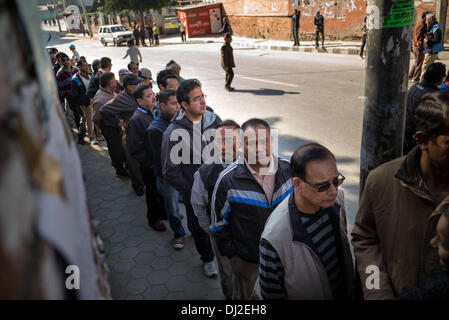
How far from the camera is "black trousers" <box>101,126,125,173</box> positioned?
217 inches

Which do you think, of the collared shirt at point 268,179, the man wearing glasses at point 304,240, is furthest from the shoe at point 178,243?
the man wearing glasses at point 304,240

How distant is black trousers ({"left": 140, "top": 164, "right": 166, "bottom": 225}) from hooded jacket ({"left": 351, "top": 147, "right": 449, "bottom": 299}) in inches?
109

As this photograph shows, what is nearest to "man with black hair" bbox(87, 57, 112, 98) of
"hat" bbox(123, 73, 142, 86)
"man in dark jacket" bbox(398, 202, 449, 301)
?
"hat" bbox(123, 73, 142, 86)

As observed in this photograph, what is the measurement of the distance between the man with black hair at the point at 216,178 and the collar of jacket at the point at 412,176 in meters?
1.27

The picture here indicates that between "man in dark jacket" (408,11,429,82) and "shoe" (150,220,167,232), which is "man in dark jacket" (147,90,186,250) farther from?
"man in dark jacket" (408,11,429,82)

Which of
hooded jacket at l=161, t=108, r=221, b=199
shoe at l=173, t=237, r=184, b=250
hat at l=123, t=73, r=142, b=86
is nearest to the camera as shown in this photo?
hooded jacket at l=161, t=108, r=221, b=199

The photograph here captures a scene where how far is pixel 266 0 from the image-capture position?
2211cm

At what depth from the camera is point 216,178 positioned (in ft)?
8.75

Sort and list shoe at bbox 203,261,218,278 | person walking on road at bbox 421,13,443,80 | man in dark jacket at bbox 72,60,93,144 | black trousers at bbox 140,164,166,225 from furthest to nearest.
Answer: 1. person walking on road at bbox 421,13,443,80
2. man in dark jacket at bbox 72,60,93,144
3. black trousers at bbox 140,164,166,225
4. shoe at bbox 203,261,218,278

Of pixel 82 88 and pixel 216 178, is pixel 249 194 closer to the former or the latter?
pixel 216 178

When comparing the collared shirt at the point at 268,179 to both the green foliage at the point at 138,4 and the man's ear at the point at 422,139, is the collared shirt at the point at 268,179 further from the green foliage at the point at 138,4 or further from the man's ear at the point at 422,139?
the green foliage at the point at 138,4

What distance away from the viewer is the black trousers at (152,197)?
420cm

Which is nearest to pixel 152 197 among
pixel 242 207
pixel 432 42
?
pixel 242 207

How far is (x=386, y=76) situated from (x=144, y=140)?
267cm
